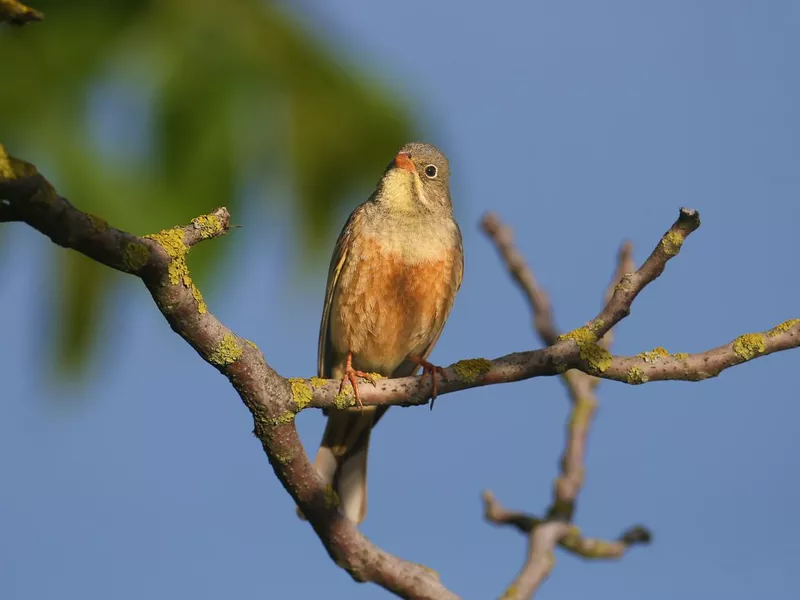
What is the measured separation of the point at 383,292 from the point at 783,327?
7.76 feet

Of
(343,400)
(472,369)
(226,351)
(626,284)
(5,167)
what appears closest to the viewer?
(5,167)

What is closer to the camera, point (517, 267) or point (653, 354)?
point (653, 354)

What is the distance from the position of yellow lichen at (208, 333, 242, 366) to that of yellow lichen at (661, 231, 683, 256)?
1474 millimetres

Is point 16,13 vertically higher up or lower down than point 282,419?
higher up

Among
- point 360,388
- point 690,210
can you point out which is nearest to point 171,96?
point 360,388

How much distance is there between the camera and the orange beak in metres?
5.77

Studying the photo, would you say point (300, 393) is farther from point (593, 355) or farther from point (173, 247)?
point (593, 355)

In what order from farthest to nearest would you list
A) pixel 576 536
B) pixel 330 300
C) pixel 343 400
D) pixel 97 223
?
pixel 330 300
pixel 576 536
pixel 343 400
pixel 97 223

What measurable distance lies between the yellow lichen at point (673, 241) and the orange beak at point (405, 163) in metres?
2.58

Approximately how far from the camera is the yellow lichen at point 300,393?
3.68 meters

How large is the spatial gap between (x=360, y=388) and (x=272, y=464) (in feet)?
1.55

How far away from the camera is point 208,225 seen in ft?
10.1

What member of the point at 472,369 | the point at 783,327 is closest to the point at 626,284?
the point at 783,327

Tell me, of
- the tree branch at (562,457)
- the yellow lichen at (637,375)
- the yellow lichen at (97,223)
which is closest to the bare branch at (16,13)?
the yellow lichen at (97,223)
